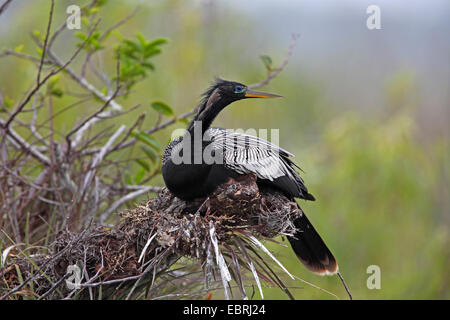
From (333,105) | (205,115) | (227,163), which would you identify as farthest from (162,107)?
(333,105)

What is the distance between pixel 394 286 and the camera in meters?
7.45

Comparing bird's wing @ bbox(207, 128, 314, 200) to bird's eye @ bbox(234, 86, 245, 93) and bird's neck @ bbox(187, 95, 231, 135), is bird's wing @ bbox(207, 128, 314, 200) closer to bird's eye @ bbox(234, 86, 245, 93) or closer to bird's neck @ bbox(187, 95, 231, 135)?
bird's neck @ bbox(187, 95, 231, 135)

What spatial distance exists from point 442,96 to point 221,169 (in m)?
9.29

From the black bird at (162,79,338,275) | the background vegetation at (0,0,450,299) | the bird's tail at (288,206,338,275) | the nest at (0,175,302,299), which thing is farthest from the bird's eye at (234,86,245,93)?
the background vegetation at (0,0,450,299)

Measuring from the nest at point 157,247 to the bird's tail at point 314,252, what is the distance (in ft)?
0.96

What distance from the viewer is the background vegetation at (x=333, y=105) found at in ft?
24.4

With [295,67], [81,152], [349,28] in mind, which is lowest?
[81,152]

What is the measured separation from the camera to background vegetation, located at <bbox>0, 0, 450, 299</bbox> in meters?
7.43

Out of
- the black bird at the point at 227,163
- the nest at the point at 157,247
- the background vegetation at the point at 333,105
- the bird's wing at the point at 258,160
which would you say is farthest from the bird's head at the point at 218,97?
the background vegetation at the point at 333,105

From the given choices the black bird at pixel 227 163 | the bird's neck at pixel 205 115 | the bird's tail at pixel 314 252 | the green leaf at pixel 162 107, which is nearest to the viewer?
the black bird at pixel 227 163

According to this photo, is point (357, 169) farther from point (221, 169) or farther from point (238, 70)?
point (221, 169)

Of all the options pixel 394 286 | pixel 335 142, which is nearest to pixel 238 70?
pixel 335 142

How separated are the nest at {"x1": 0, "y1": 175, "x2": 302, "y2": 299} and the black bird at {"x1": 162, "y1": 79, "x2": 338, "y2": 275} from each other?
8cm

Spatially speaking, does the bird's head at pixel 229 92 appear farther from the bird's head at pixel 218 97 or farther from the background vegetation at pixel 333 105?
the background vegetation at pixel 333 105
